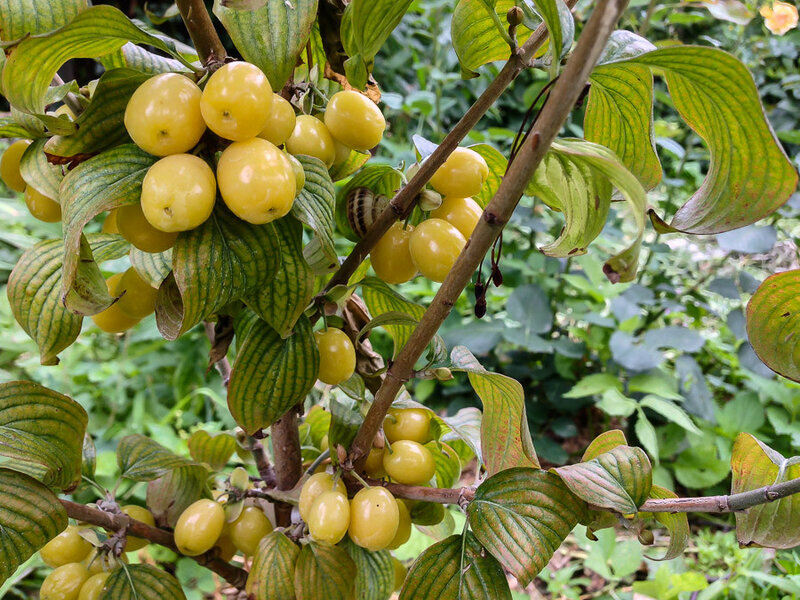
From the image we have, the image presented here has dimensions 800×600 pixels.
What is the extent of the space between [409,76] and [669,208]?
1.54 meters

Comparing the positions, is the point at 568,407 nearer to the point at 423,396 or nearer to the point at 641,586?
the point at 423,396

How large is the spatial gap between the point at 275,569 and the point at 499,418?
0.72 feet

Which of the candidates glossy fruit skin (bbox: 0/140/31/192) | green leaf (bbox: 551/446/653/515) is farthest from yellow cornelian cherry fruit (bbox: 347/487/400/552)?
glossy fruit skin (bbox: 0/140/31/192)

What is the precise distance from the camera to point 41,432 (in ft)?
1.36

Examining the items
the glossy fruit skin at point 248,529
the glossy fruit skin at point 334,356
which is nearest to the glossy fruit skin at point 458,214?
the glossy fruit skin at point 334,356

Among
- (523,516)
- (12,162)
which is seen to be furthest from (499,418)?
(12,162)

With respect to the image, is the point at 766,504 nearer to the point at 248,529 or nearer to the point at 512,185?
the point at 512,185

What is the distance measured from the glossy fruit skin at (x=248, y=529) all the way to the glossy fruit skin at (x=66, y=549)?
0.39 feet


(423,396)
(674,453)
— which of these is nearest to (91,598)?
(423,396)

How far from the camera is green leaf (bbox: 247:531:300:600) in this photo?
1.56 feet

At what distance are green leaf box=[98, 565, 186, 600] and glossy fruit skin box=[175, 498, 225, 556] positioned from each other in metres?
0.03

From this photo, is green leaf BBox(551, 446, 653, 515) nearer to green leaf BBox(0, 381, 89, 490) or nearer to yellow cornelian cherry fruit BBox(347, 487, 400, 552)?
yellow cornelian cherry fruit BBox(347, 487, 400, 552)

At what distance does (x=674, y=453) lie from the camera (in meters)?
1.30

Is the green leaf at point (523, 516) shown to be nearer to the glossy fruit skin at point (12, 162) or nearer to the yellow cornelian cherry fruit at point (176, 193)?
the yellow cornelian cherry fruit at point (176, 193)
